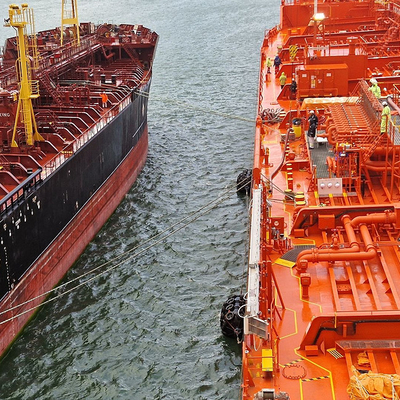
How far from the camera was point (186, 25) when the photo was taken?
93.6m

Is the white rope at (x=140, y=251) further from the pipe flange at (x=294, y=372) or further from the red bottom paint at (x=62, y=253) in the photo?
the pipe flange at (x=294, y=372)

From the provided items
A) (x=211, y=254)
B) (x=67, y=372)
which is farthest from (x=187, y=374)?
(x=211, y=254)

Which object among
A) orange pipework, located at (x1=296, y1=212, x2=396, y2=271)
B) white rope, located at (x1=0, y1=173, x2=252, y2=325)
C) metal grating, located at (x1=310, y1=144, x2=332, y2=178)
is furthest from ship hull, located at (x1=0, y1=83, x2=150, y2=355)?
metal grating, located at (x1=310, y1=144, x2=332, y2=178)

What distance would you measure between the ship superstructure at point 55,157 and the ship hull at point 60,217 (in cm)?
4

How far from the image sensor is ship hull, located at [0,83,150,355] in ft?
77.8

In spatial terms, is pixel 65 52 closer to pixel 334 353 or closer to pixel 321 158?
pixel 321 158

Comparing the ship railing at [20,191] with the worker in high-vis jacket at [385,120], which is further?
the ship railing at [20,191]

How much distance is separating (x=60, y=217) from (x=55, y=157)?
8.27ft

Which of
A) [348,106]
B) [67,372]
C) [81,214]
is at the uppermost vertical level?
[348,106]

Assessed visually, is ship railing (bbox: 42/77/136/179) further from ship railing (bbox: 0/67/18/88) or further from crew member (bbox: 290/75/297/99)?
crew member (bbox: 290/75/297/99)

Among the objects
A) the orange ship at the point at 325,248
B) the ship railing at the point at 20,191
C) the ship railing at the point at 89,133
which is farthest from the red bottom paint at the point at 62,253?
the orange ship at the point at 325,248

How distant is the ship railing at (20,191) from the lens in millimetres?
23289

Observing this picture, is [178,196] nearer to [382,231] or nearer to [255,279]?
[382,231]

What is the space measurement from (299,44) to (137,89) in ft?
51.1
